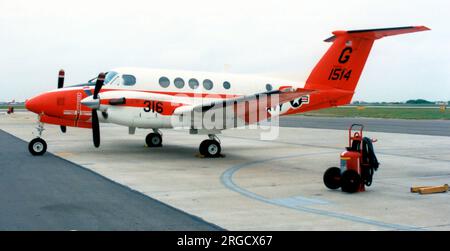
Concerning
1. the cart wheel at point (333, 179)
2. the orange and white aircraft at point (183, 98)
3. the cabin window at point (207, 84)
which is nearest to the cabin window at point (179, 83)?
the orange and white aircraft at point (183, 98)

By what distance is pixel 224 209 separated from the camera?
9.00 m

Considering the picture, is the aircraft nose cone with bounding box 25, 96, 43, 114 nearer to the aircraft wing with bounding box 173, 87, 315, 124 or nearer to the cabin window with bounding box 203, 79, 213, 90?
the aircraft wing with bounding box 173, 87, 315, 124

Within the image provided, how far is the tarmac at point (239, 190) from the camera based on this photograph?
808 centimetres

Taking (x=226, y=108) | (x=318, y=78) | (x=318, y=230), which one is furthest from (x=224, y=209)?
(x=318, y=78)

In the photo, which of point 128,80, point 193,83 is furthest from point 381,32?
point 128,80

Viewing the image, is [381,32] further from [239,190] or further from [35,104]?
[35,104]

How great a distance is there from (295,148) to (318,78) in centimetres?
374

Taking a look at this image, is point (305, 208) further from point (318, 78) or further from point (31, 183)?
point (318, 78)

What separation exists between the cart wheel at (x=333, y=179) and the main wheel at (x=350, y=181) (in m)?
0.33

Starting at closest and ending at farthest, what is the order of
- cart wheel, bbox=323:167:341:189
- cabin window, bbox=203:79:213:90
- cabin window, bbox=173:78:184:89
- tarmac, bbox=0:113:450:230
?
tarmac, bbox=0:113:450:230, cart wheel, bbox=323:167:341:189, cabin window, bbox=173:78:184:89, cabin window, bbox=203:79:213:90

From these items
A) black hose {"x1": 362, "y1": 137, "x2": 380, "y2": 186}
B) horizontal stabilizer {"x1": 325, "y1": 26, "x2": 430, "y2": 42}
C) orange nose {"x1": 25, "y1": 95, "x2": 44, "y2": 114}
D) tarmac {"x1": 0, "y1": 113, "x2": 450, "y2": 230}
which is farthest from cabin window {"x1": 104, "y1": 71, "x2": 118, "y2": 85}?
black hose {"x1": 362, "y1": 137, "x2": 380, "y2": 186}

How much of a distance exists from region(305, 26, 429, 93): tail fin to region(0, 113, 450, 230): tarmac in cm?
291

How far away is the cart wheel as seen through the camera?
1119cm
